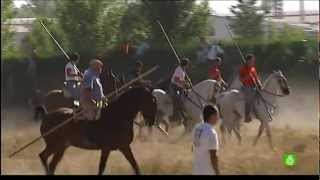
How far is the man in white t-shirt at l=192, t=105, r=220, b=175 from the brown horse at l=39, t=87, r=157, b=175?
13.3 feet

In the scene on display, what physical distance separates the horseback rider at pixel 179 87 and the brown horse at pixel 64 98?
254 cm

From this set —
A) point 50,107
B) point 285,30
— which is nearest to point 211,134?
point 50,107

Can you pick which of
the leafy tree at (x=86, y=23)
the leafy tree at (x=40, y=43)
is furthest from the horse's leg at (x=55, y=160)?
the leafy tree at (x=40, y=43)

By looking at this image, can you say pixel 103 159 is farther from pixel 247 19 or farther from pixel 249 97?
pixel 247 19

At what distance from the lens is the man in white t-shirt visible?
9883 millimetres

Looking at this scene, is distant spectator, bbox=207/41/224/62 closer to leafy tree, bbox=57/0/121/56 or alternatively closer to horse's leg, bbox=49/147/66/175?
leafy tree, bbox=57/0/121/56

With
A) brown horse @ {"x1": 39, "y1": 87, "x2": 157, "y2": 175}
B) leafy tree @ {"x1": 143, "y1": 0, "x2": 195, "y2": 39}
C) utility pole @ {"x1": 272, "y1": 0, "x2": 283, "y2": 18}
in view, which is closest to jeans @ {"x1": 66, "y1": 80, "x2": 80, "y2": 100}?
brown horse @ {"x1": 39, "y1": 87, "x2": 157, "y2": 175}

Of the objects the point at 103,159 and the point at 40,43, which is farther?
the point at 40,43

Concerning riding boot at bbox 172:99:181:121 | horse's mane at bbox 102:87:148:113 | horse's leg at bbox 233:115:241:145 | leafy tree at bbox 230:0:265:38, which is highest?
horse's mane at bbox 102:87:148:113

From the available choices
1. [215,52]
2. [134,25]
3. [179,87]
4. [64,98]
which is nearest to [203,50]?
[215,52]

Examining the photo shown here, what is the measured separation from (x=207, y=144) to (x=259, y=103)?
9.32m

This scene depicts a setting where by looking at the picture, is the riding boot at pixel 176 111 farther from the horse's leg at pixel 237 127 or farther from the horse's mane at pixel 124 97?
the horse's mane at pixel 124 97

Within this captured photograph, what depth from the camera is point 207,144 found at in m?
9.89

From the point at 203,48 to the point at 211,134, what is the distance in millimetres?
16659
